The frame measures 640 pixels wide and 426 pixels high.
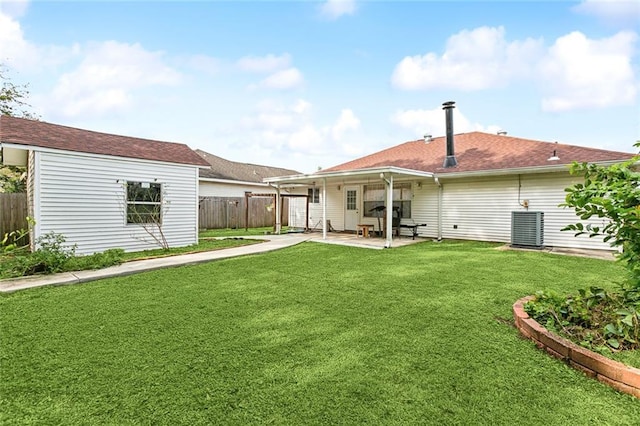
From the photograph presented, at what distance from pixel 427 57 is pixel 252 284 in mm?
11286

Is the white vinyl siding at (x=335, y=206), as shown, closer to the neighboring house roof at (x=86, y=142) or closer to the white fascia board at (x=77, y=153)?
the neighboring house roof at (x=86, y=142)

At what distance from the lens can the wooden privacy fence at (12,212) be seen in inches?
376

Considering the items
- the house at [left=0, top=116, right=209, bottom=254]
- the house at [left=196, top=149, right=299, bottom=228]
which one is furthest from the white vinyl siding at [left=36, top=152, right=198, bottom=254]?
the house at [left=196, top=149, right=299, bottom=228]

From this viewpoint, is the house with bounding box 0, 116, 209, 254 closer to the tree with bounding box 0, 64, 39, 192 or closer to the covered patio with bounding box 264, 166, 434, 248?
the covered patio with bounding box 264, 166, 434, 248

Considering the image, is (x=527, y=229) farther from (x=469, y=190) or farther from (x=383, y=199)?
(x=383, y=199)

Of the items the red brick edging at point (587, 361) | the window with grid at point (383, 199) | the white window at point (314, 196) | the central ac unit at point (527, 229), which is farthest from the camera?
the white window at point (314, 196)

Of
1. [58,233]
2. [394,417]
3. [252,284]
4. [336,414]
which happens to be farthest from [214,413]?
[58,233]

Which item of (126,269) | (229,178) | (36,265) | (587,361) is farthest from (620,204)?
(229,178)

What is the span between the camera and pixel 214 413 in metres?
1.95

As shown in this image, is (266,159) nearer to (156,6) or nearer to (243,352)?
(156,6)

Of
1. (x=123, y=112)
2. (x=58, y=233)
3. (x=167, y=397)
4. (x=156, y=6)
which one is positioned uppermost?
(x=156, y=6)

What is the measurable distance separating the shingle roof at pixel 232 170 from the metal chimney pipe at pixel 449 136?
12589 millimetres

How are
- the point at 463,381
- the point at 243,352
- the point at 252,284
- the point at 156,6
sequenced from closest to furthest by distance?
the point at 463,381, the point at 243,352, the point at 252,284, the point at 156,6

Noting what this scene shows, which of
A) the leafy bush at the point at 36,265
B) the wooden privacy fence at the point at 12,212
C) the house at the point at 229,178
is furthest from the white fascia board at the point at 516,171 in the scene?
the wooden privacy fence at the point at 12,212
